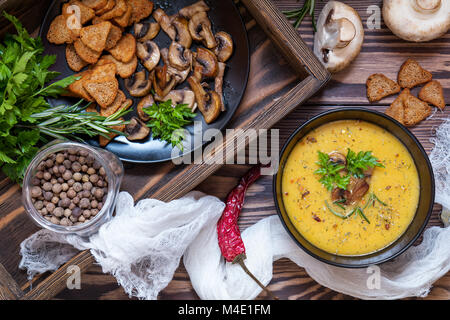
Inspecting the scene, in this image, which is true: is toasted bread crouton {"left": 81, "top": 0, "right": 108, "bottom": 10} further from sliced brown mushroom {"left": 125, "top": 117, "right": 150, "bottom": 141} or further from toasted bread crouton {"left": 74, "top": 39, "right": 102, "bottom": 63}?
sliced brown mushroom {"left": 125, "top": 117, "right": 150, "bottom": 141}

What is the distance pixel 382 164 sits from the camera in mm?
1753

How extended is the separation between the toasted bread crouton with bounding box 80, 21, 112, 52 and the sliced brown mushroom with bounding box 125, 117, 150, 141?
1.11ft

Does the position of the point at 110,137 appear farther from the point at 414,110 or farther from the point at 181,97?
the point at 414,110

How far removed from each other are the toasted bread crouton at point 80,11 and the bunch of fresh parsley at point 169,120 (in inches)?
17.6

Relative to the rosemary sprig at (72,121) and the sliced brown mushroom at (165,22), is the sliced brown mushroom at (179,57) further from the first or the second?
the rosemary sprig at (72,121)

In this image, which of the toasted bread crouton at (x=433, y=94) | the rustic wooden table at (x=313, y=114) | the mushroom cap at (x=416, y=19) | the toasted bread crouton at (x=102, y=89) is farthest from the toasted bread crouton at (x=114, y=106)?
the toasted bread crouton at (x=433, y=94)

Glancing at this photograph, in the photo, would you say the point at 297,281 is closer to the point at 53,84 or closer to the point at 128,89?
the point at 128,89

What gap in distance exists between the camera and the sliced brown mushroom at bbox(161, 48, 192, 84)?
180cm

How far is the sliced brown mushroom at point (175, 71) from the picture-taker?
180 centimetres

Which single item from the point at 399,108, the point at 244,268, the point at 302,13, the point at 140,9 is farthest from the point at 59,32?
the point at 399,108

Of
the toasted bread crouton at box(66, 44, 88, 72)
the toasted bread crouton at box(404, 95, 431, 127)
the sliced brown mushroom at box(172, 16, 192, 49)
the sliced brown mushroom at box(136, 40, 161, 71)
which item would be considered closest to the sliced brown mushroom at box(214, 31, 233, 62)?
the sliced brown mushroom at box(172, 16, 192, 49)

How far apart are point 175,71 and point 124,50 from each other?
23 centimetres

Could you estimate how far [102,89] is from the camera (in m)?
1.73
